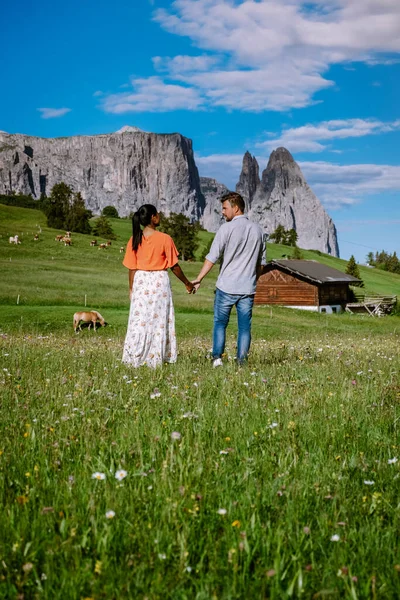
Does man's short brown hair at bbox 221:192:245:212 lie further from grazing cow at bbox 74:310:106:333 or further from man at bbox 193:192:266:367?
grazing cow at bbox 74:310:106:333

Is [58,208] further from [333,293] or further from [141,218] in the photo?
[141,218]

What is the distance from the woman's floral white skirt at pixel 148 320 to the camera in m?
9.01

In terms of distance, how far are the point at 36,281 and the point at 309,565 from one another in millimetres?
45467

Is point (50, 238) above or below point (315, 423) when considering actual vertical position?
above

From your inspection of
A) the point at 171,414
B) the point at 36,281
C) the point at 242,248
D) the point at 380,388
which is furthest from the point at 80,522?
the point at 36,281

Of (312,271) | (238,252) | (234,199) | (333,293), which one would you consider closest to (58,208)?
(312,271)

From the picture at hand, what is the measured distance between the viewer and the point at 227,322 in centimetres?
898

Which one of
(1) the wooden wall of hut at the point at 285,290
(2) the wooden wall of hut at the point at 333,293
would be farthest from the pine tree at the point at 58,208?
(2) the wooden wall of hut at the point at 333,293

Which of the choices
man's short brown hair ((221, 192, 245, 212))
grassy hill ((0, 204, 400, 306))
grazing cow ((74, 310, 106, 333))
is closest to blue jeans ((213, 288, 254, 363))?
man's short brown hair ((221, 192, 245, 212))

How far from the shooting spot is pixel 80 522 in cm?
275

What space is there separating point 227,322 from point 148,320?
134 cm

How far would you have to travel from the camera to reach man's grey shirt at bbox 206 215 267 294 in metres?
8.92

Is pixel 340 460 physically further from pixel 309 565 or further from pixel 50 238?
pixel 50 238

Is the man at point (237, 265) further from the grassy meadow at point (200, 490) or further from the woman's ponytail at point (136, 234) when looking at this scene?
the grassy meadow at point (200, 490)
